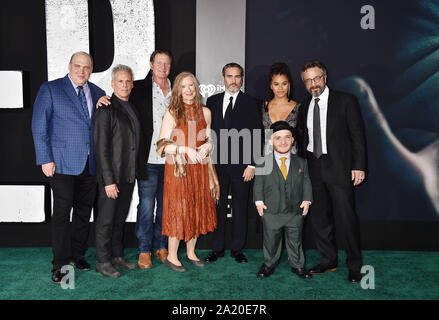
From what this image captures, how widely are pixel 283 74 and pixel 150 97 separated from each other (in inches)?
50.3

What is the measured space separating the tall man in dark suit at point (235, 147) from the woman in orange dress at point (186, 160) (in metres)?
0.24

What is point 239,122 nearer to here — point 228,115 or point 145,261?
point 228,115

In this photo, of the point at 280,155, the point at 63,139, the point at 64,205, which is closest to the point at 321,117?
the point at 280,155

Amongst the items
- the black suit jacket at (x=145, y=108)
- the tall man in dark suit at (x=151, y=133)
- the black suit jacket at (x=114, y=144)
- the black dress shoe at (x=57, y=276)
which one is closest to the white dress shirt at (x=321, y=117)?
the tall man in dark suit at (x=151, y=133)

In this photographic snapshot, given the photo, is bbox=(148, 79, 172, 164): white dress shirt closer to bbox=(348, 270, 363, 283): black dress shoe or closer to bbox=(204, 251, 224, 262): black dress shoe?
bbox=(204, 251, 224, 262): black dress shoe

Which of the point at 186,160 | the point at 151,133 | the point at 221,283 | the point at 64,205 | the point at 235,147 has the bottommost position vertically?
the point at 221,283

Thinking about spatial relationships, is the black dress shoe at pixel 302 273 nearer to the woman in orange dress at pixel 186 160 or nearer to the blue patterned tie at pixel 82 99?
the woman in orange dress at pixel 186 160

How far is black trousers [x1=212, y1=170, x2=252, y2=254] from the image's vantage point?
11.5ft

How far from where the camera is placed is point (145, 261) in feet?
11.2

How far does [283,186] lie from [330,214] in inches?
22.1

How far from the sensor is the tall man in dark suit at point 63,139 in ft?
10.0

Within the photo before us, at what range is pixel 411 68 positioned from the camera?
3.98 metres
